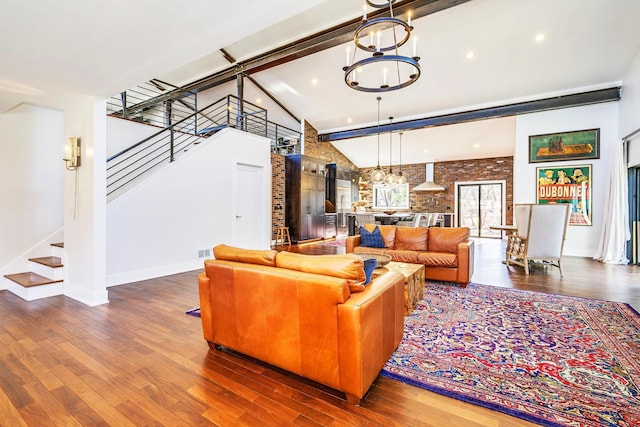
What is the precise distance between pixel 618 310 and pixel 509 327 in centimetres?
149

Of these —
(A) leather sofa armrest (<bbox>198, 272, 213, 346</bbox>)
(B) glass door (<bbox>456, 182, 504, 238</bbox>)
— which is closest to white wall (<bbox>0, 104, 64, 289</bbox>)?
(A) leather sofa armrest (<bbox>198, 272, 213, 346</bbox>)

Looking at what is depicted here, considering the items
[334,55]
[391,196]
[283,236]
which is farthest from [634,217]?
[283,236]

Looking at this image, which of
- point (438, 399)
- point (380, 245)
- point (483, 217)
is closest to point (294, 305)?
point (438, 399)

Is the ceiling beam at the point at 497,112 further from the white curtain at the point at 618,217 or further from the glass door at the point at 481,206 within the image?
the glass door at the point at 481,206

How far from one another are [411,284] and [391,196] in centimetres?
933

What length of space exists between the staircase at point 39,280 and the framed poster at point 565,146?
30.9ft

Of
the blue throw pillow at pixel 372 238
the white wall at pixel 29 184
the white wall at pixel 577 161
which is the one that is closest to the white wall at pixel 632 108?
the white wall at pixel 577 161

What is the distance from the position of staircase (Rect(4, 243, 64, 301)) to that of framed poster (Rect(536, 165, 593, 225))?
9.33 m

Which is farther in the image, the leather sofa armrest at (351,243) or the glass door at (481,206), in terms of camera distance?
the glass door at (481,206)

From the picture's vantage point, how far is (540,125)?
6992 millimetres

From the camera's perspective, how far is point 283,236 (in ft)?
27.4

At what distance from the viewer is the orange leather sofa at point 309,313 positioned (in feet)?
5.34

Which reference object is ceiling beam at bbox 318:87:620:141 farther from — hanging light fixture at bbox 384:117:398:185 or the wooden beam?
the wooden beam

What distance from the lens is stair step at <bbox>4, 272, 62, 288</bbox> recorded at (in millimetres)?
3607
